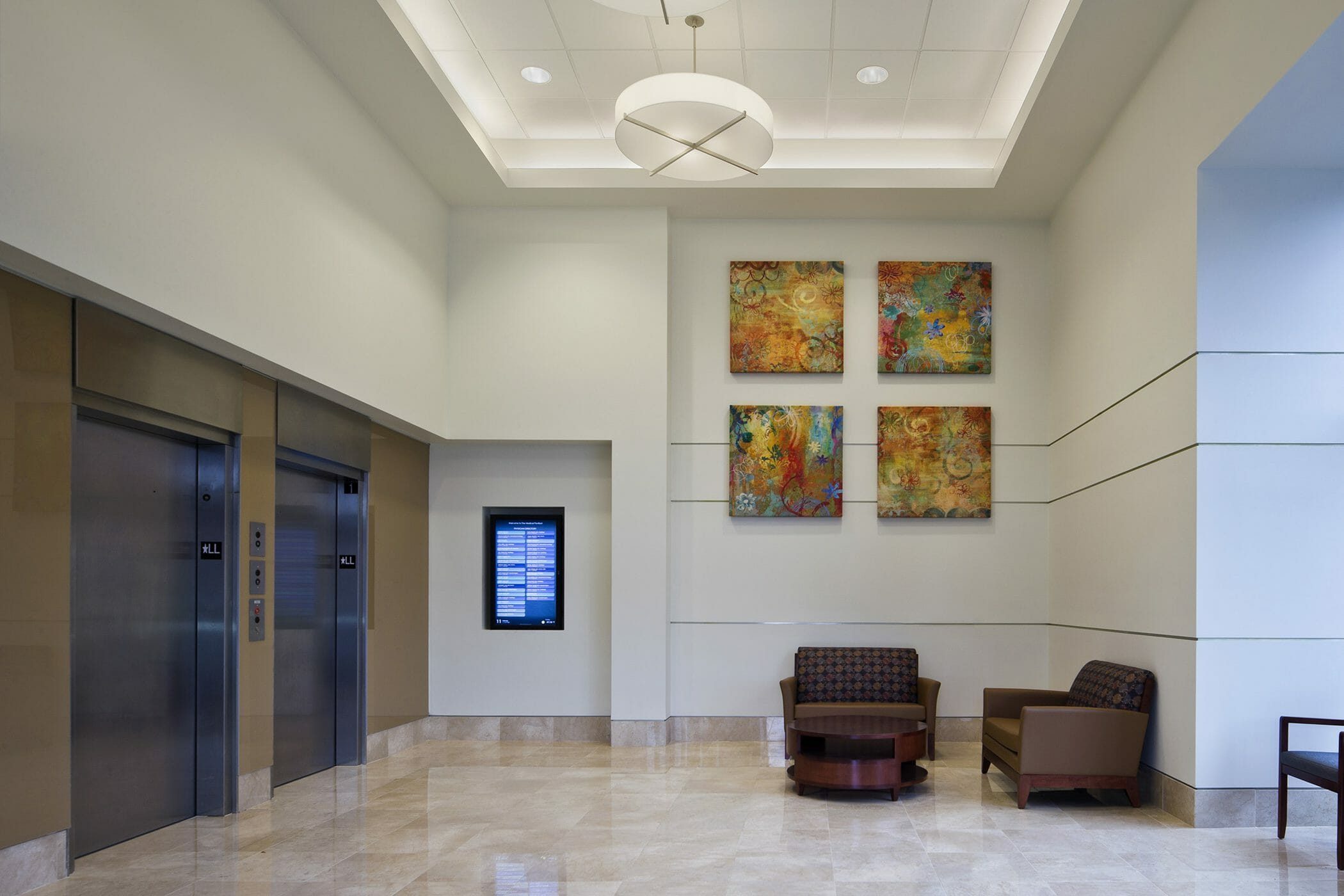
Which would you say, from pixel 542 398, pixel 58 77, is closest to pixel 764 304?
pixel 542 398

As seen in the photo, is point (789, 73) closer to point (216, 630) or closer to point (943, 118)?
point (943, 118)

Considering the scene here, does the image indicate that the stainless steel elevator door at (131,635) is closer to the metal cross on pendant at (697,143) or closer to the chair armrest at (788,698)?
the metal cross on pendant at (697,143)

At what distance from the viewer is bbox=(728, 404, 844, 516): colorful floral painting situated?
10555 mm

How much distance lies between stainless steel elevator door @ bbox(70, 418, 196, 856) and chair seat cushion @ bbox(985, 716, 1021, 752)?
5786 millimetres

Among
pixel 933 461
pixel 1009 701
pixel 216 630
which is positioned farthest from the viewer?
pixel 933 461

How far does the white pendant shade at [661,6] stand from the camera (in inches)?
240

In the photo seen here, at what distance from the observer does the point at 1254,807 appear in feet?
22.0

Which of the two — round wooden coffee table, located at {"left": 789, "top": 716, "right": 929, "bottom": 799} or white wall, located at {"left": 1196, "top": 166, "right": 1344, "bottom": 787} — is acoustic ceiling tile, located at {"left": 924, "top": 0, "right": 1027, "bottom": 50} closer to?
white wall, located at {"left": 1196, "top": 166, "right": 1344, "bottom": 787}

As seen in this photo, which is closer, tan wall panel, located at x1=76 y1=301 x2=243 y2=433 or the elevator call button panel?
tan wall panel, located at x1=76 y1=301 x2=243 y2=433

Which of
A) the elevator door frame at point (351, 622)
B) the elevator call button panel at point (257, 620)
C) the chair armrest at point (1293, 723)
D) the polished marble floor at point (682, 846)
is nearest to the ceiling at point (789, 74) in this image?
the elevator door frame at point (351, 622)

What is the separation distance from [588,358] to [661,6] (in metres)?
4.77

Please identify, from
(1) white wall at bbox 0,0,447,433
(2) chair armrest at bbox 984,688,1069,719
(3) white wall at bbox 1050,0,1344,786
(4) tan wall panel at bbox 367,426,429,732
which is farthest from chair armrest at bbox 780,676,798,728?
(1) white wall at bbox 0,0,447,433

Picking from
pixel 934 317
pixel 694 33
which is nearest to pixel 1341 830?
pixel 934 317

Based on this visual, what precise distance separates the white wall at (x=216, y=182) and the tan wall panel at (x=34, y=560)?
46cm
